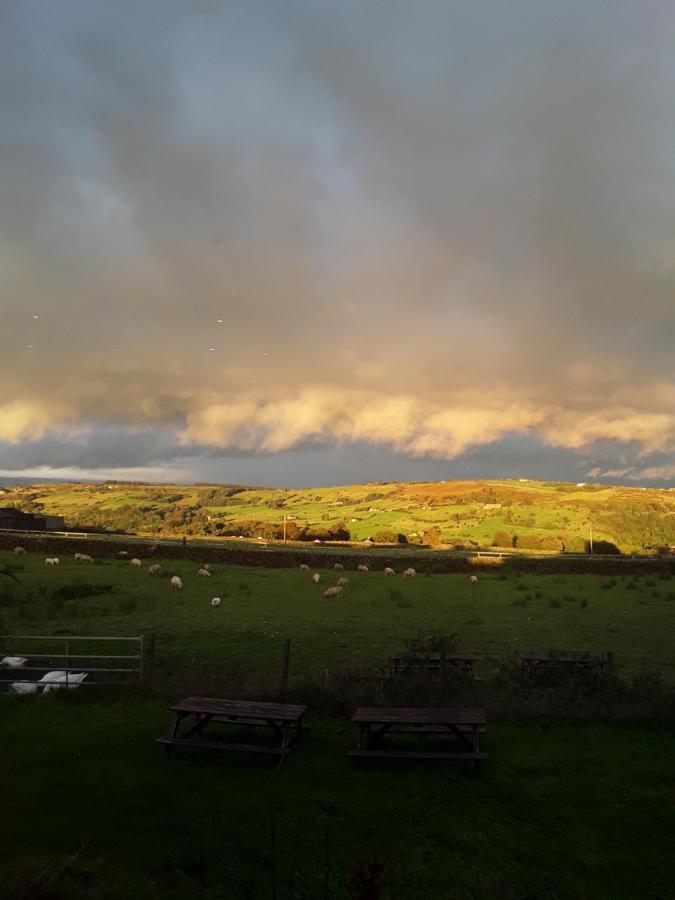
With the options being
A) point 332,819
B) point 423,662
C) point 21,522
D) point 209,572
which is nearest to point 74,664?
point 423,662

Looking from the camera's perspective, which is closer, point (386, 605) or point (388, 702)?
point (388, 702)

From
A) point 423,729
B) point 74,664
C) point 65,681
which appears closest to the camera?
point 423,729

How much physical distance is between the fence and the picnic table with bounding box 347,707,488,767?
5.54 m

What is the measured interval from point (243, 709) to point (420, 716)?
3.14 meters

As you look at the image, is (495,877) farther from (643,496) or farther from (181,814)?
(643,496)

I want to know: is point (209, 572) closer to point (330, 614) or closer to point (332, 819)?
point (330, 614)

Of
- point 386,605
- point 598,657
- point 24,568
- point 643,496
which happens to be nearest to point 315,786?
point 598,657

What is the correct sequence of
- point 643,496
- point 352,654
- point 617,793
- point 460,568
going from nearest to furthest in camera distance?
point 617,793, point 352,654, point 460,568, point 643,496

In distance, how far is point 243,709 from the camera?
11.0m

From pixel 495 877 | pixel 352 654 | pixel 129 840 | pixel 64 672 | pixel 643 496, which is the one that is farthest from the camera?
pixel 643 496

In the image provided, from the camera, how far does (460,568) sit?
53.4m

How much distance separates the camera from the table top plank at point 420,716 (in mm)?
10359

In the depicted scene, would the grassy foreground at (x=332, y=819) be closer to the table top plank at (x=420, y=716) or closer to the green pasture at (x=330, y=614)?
the table top plank at (x=420, y=716)

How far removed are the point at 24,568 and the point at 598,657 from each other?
38.0 metres
